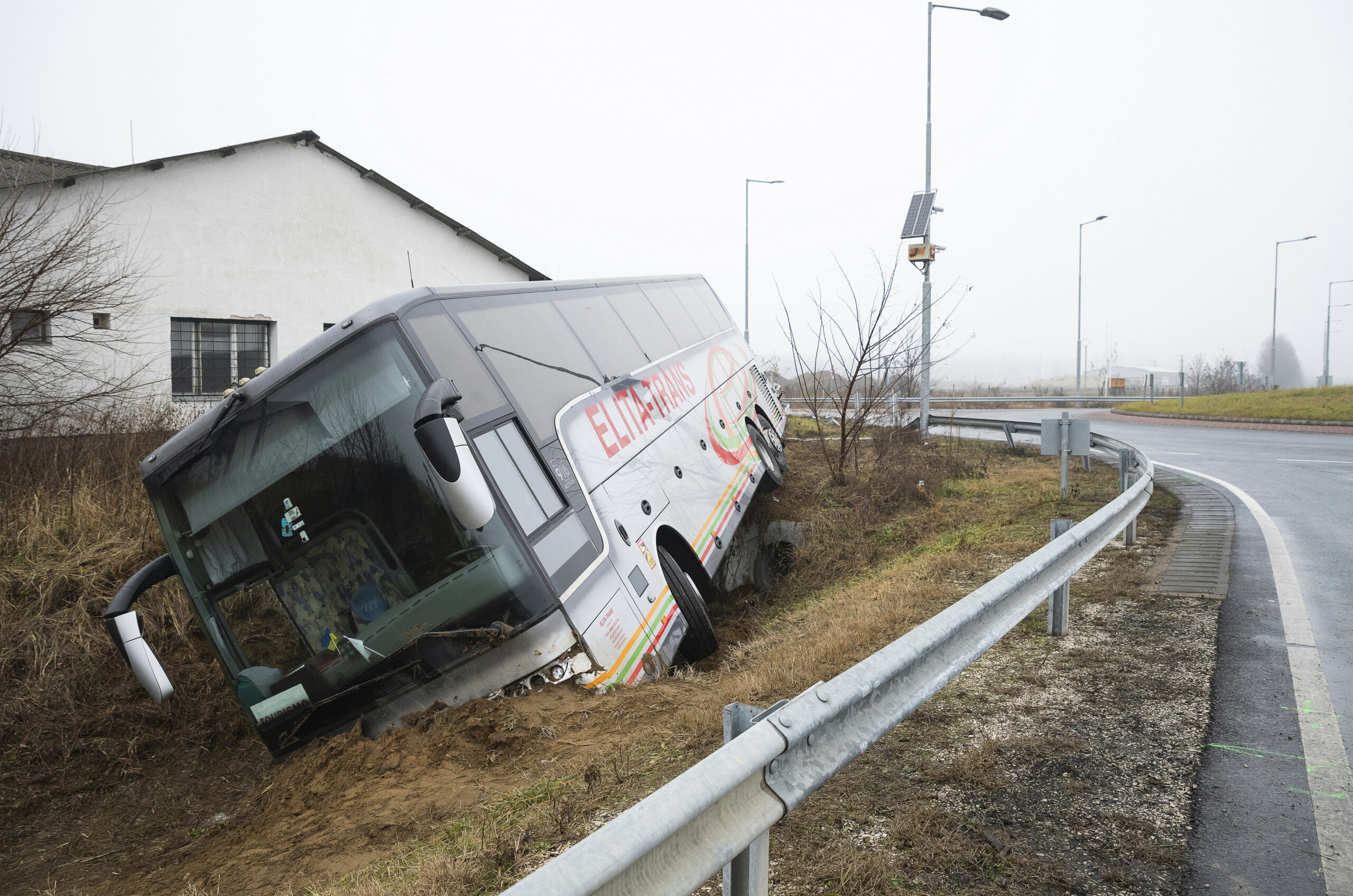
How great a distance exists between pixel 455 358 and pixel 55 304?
7966 millimetres

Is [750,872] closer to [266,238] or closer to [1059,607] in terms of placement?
[1059,607]

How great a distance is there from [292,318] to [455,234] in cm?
497

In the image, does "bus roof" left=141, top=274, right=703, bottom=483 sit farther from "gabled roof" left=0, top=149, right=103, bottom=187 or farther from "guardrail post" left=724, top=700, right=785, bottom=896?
"gabled roof" left=0, top=149, right=103, bottom=187

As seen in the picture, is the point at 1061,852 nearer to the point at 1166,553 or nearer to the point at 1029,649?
the point at 1029,649

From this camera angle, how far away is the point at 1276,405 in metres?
27.6

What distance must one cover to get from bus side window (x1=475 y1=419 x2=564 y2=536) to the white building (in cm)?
1155

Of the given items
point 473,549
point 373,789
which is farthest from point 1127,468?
point 373,789

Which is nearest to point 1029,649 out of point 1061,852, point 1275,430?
point 1061,852

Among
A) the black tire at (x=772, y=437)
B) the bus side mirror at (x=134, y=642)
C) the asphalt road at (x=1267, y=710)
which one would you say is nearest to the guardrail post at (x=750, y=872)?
the asphalt road at (x=1267, y=710)

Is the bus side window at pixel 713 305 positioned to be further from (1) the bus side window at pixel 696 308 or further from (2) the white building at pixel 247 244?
(2) the white building at pixel 247 244

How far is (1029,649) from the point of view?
500cm

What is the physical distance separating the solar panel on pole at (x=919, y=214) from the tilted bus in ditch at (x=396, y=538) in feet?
50.0

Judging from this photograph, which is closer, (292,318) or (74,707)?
(74,707)

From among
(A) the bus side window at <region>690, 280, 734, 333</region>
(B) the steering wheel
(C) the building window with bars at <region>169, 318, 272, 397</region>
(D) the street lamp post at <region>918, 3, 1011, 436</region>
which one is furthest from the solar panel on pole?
(B) the steering wheel
